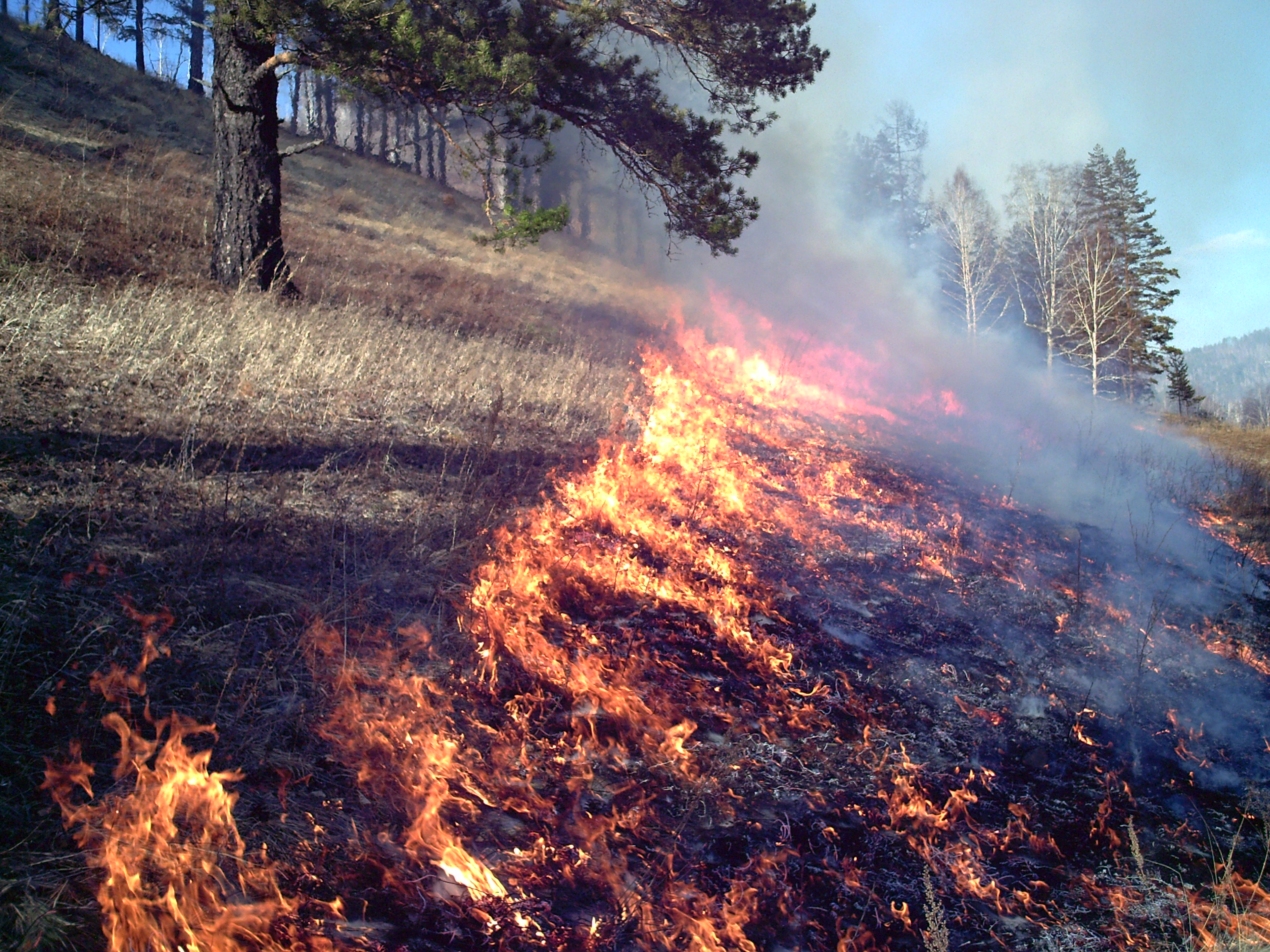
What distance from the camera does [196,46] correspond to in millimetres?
29594

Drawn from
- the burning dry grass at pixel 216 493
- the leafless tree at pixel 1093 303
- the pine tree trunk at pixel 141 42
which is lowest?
the burning dry grass at pixel 216 493

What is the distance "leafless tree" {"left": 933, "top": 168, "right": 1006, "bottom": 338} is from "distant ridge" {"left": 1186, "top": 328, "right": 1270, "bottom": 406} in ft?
411

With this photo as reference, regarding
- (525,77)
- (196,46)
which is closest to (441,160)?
(196,46)

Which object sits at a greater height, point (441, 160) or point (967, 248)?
point (441, 160)

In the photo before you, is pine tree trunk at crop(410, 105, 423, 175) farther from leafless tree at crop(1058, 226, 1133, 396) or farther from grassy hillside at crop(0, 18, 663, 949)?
leafless tree at crop(1058, 226, 1133, 396)

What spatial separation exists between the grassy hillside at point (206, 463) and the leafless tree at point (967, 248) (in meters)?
21.5

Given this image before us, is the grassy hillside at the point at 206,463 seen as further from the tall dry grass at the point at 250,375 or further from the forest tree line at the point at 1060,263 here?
the forest tree line at the point at 1060,263

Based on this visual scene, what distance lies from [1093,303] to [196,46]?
38278 millimetres

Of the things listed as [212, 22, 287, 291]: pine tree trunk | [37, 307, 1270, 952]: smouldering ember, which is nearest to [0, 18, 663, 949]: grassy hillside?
[37, 307, 1270, 952]: smouldering ember

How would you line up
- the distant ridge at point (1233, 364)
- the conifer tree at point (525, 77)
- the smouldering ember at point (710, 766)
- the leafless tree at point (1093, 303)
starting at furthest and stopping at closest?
the distant ridge at point (1233, 364) < the leafless tree at point (1093, 303) < the conifer tree at point (525, 77) < the smouldering ember at point (710, 766)

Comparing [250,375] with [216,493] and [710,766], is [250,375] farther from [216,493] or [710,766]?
[710,766]

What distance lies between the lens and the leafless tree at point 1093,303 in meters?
23.2

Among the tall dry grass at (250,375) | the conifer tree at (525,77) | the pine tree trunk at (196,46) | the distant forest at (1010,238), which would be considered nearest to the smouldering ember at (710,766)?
the tall dry grass at (250,375)

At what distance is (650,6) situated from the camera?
8117 mm
